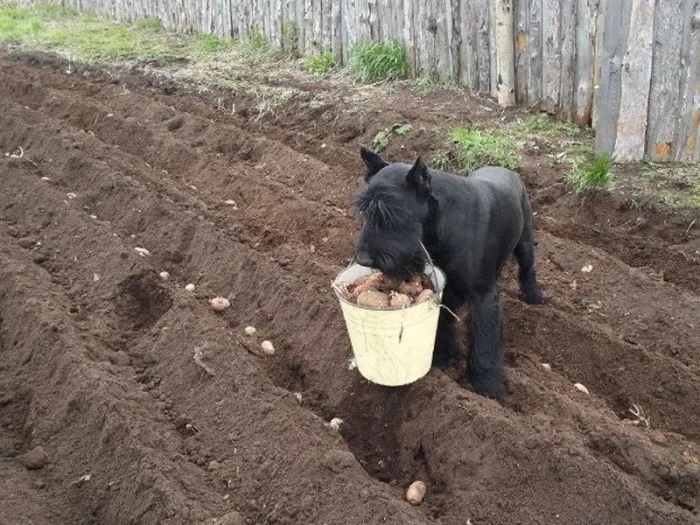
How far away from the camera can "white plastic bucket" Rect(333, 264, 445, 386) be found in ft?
13.1

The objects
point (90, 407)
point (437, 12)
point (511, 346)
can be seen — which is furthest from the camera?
point (437, 12)

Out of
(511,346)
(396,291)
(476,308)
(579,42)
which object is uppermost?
(579,42)

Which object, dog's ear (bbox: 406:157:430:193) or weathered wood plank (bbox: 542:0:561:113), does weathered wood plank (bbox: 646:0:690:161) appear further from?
dog's ear (bbox: 406:157:430:193)

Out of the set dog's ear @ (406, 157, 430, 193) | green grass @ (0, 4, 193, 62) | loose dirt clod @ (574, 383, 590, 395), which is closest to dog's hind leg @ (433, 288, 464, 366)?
loose dirt clod @ (574, 383, 590, 395)

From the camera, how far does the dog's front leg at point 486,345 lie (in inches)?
181

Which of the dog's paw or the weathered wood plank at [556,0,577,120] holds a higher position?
the weathered wood plank at [556,0,577,120]

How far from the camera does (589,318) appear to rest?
5.60 meters

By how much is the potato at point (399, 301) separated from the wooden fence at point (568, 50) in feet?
14.6

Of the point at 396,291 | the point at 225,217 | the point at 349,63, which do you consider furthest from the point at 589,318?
the point at 349,63

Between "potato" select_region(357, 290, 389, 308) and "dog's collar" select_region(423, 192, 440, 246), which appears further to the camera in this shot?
"dog's collar" select_region(423, 192, 440, 246)

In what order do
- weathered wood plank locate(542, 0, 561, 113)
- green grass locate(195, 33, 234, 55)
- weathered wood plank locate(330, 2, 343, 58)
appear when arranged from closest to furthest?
1. weathered wood plank locate(542, 0, 561, 113)
2. weathered wood plank locate(330, 2, 343, 58)
3. green grass locate(195, 33, 234, 55)

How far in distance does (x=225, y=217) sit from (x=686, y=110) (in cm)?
464

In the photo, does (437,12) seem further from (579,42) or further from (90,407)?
(90,407)

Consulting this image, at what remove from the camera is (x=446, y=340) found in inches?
198
